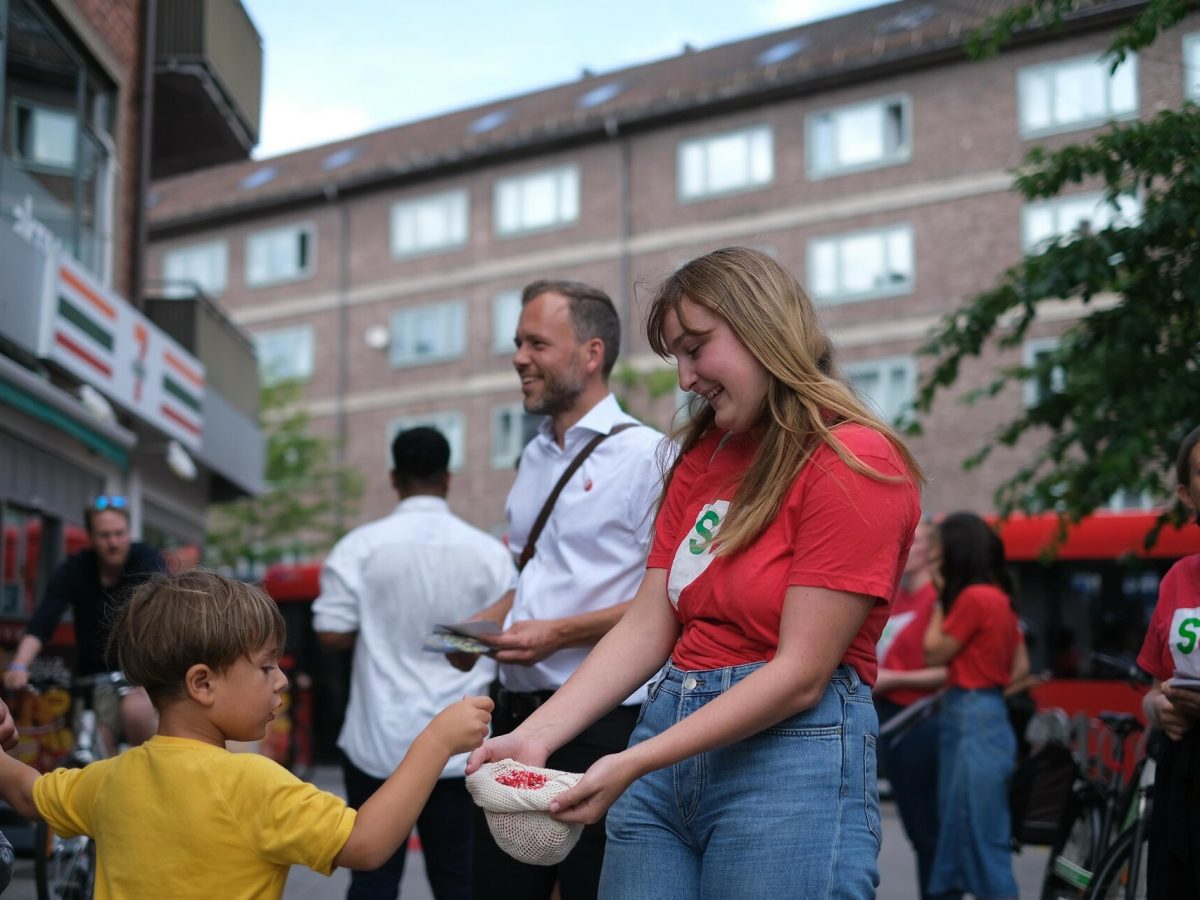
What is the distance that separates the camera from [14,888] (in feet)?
29.3

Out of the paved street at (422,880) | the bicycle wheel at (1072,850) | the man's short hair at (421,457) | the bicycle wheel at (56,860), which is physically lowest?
the paved street at (422,880)

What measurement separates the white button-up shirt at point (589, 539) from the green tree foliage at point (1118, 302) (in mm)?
3948

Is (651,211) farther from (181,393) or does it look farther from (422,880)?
(422,880)

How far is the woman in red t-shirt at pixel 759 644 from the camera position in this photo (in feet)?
9.95

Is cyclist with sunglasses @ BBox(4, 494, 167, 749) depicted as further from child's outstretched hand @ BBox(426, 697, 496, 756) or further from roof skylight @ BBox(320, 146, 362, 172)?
roof skylight @ BBox(320, 146, 362, 172)

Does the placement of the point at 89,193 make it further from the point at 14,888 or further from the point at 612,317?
the point at 612,317

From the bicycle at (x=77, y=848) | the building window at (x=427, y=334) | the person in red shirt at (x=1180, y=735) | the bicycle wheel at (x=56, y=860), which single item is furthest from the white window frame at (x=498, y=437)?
the person in red shirt at (x=1180, y=735)

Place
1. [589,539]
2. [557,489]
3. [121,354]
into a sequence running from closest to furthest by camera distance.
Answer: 1. [589,539]
2. [557,489]
3. [121,354]

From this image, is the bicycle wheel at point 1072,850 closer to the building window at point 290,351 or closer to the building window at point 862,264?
the building window at point 862,264

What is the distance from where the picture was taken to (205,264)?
4656cm

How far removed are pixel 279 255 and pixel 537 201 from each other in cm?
830

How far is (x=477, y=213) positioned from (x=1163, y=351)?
3340 centimetres

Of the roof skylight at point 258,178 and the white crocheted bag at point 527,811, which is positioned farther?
the roof skylight at point 258,178

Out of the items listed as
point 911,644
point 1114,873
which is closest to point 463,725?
point 1114,873
